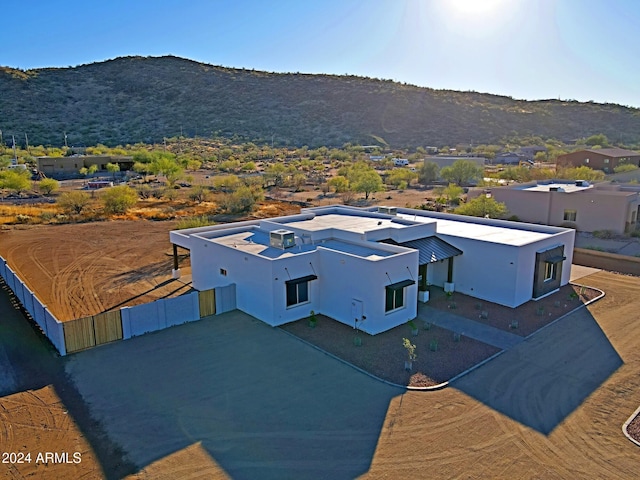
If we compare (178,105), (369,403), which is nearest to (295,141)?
(178,105)

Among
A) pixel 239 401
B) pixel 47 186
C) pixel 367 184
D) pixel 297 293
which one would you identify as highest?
pixel 367 184

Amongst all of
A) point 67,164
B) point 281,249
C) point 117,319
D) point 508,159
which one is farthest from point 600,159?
point 67,164

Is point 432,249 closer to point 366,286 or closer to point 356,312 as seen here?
point 366,286

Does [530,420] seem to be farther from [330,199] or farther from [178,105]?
[178,105]

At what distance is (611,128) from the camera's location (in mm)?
123812

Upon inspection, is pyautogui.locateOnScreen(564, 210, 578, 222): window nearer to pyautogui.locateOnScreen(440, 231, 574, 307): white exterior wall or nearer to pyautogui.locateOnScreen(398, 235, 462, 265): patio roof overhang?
pyautogui.locateOnScreen(440, 231, 574, 307): white exterior wall

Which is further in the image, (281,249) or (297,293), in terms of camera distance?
(281,249)

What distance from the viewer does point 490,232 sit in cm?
2406

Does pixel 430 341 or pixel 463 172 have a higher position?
pixel 463 172

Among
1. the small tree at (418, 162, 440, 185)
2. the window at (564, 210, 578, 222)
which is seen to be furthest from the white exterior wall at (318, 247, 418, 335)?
the small tree at (418, 162, 440, 185)

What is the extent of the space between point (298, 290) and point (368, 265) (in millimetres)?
3120

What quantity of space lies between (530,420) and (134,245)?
2565 cm

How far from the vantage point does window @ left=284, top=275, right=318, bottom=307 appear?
18.4 meters

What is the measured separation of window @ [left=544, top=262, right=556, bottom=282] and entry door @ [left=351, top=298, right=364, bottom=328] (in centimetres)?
920
